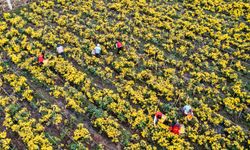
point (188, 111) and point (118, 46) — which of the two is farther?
point (118, 46)

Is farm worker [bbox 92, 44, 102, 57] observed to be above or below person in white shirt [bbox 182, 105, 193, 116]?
above

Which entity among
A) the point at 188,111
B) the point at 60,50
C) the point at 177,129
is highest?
the point at 60,50

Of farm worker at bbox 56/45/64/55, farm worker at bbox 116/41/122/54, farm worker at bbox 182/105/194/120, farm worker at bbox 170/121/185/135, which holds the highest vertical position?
farm worker at bbox 116/41/122/54

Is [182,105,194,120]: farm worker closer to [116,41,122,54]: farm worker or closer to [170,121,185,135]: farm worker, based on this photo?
[170,121,185,135]: farm worker

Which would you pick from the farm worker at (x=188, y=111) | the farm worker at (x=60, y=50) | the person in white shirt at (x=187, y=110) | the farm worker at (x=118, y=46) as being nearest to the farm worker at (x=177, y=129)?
the farm worker at (x=188, y=111)

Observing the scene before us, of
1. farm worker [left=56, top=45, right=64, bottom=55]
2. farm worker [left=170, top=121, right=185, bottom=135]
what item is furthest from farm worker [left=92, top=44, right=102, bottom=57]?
farm worker [left=170, top=121, right=185, bottom=135]

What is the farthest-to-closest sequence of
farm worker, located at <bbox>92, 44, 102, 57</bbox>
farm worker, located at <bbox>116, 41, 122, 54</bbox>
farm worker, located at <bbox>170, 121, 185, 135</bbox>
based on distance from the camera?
farm worker, located at <bbox>116, 41, 122, 54</bbox>
farm worker, located at <bbox>92, 44, 102, 57</bbox>
farm worker, located at <bbox>170, 121, 185, 135</bbox>

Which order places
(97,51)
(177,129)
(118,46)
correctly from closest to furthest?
1. (177,129)
2. (97,51)
3. (118,46)

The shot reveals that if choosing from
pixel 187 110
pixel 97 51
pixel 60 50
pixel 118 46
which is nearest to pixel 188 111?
pixel 187 110

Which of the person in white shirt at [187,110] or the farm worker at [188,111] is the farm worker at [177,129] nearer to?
the farm worker at [188,111]

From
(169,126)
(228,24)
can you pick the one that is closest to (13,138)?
(169,126)

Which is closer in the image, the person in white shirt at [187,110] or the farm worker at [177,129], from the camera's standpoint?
the farm worker at [177,129]

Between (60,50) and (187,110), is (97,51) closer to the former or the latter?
(60,50)
